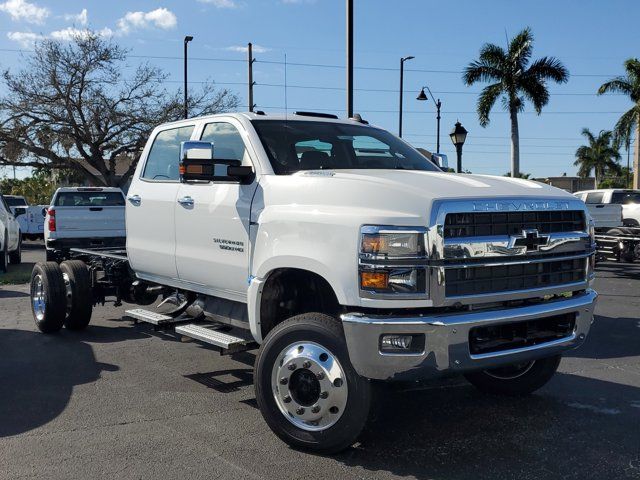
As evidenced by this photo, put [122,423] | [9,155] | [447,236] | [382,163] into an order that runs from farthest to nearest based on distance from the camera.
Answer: [9,155]
[382,163]
[122,423]
[447,236]

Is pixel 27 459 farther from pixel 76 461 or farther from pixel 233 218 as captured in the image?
pixel 233 218

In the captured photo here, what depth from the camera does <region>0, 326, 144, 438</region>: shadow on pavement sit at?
16.6 ft

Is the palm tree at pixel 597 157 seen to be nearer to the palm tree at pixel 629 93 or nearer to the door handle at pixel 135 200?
the palm tree at pixel 629 93

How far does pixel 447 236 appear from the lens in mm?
3959

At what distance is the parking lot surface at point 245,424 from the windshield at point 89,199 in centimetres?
901

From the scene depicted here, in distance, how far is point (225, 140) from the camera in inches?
222

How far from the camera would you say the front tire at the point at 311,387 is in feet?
13.4

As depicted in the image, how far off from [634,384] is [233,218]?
143 inches

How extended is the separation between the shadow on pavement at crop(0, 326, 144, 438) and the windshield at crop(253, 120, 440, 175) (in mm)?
2507

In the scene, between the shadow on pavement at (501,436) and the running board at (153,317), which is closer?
the shadow on pavement at (501,436)

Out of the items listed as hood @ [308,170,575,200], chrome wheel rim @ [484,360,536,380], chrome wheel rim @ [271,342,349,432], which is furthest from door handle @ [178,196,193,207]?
chrome wheel rim @ [484,360,536,380]

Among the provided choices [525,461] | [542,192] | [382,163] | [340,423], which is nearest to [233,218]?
[382,163]

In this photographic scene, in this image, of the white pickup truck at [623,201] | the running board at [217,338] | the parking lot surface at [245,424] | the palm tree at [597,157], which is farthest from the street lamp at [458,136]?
the palm tree at [597,157]

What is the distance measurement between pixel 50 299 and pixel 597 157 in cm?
7685
